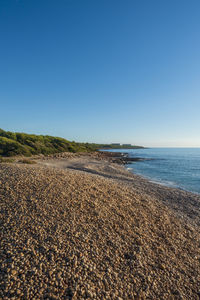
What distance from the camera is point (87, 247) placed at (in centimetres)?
413

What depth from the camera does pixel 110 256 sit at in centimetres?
410

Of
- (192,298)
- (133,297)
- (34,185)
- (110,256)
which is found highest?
(34,185)

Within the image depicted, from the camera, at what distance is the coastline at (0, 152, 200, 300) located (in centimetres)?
315

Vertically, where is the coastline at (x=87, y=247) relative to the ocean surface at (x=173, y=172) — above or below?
above

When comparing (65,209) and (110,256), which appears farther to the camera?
(65,209)

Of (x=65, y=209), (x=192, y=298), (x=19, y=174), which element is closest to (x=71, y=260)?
(x=65, y=209)

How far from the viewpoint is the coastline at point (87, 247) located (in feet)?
10.3

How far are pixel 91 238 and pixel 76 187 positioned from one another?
355 cm

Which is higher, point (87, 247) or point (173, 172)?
point (87, 247)

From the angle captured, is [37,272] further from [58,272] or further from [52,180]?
[52,180]

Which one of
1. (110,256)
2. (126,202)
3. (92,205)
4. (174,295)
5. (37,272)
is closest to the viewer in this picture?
(37,272)

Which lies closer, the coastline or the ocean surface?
the coastline

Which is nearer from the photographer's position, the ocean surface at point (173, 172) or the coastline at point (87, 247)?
the coastline at point (87, 247)

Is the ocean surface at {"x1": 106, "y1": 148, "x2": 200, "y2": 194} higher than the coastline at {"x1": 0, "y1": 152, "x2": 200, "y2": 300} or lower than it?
lower
